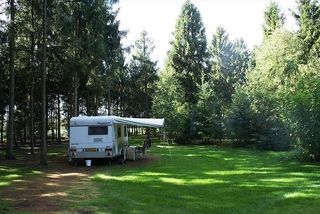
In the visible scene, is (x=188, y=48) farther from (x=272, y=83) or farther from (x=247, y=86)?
(x=272, y=83)

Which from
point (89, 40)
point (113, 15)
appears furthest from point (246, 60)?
point (89, 40)

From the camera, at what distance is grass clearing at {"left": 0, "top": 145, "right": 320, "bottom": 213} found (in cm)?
910

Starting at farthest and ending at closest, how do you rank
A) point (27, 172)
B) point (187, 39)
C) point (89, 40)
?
1. point (187, 39)
2. point (89, 40)
3. point (27, 172)

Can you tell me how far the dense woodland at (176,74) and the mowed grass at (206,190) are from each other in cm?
404

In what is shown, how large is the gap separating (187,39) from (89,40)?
2298 centimetres

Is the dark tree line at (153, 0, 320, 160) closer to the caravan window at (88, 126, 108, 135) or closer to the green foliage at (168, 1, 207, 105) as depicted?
the green foliage at (168, 1, 207, 105)

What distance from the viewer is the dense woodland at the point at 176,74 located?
1973 cm

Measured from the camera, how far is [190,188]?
38.7 ft

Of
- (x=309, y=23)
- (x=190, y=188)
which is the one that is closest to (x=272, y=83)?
(x=309, y=23)

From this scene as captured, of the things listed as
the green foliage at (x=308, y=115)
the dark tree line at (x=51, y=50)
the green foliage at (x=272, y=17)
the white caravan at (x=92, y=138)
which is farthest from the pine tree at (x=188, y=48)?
the green foliage at (x=308, y=115)

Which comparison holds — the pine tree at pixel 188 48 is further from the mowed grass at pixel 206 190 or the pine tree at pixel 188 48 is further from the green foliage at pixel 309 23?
the mowed grass at pixel 206 190

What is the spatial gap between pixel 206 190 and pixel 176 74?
1347 inches

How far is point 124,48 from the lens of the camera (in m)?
33.5

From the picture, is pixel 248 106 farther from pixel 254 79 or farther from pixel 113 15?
pixel 113 15
